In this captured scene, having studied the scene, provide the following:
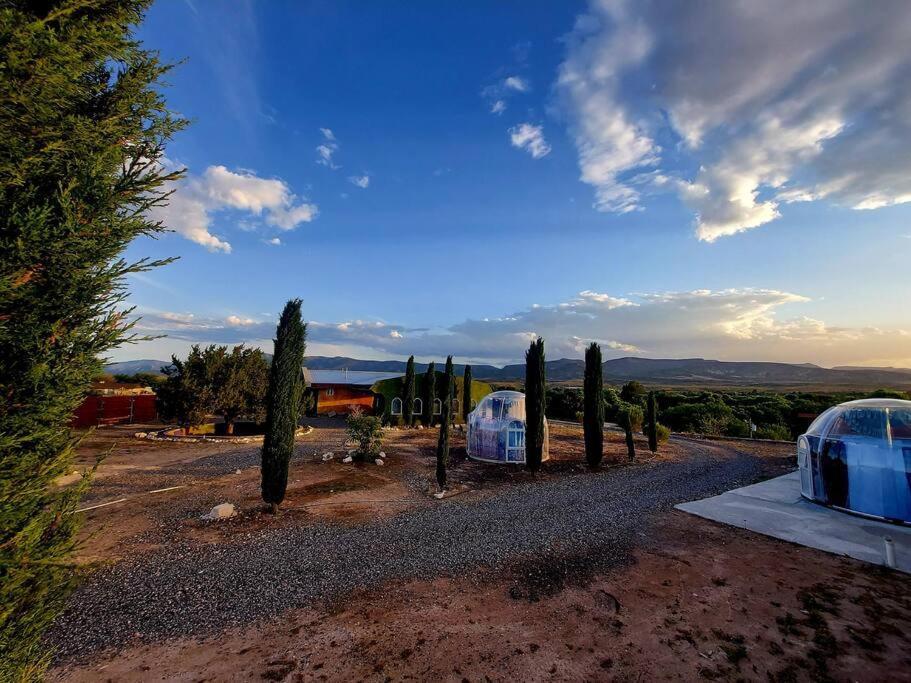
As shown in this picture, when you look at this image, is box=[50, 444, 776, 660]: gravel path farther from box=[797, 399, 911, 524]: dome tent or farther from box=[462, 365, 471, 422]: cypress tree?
box=[462, 365, 471, 422]: cypress tree

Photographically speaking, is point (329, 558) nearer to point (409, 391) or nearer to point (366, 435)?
point (366, 435)

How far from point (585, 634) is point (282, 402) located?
34.6ft

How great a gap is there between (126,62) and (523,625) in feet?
33.6

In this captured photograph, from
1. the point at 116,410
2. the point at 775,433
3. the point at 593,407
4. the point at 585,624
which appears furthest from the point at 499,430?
the point at 116,410

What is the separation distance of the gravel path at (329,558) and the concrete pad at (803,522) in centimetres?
130

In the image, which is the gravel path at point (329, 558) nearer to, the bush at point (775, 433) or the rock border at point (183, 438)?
the rock border at point (183, 438)

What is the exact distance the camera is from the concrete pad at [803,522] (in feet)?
30.6

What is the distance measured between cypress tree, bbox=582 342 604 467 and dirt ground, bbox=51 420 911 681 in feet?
25.7

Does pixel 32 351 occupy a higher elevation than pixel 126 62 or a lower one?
lower

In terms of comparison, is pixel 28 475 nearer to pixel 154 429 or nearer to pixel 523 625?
pixel 523 625

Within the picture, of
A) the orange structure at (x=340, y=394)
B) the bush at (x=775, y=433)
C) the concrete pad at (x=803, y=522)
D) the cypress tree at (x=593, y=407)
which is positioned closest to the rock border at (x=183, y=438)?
the orange structure at (x=340, y=394)

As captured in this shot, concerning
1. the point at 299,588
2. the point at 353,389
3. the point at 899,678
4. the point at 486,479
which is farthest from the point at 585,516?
the point at 353,389

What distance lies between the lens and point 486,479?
16.4 m

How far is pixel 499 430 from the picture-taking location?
19.4m
